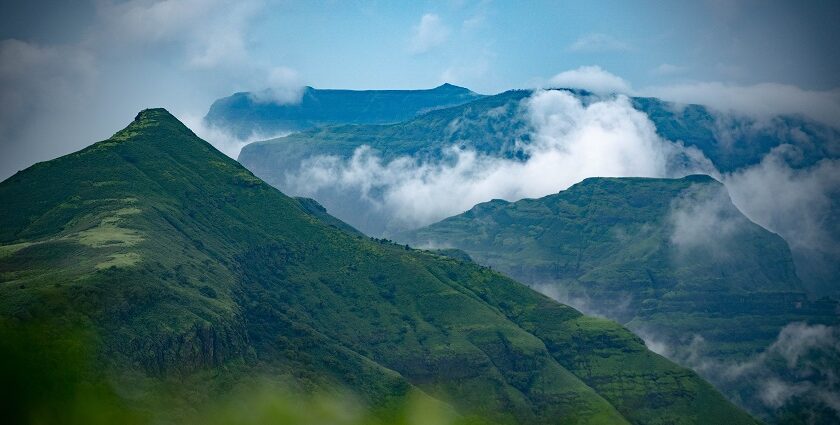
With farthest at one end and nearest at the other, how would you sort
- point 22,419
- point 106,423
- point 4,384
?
point 106,423, point 22,419, point 4,384

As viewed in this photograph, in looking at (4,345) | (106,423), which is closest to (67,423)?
(106,423)

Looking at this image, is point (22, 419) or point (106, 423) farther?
point (106, 423)

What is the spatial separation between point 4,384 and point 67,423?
33162 millimetres

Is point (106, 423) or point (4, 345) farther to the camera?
point (106, 423)

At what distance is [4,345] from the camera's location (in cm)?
18125

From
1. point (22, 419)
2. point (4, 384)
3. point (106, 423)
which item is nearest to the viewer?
point (4, 384)

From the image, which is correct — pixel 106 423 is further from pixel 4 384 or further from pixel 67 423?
pixel 4 384

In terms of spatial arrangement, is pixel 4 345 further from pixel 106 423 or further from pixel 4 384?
pixel 106 423

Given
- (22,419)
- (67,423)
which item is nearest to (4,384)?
(22,419)

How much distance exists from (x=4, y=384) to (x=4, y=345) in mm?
16023

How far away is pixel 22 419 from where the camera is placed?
17975cm

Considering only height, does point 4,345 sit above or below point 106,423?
above

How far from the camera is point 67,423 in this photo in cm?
19738

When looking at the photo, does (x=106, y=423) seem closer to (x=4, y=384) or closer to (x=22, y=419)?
(x=22, y=419)
